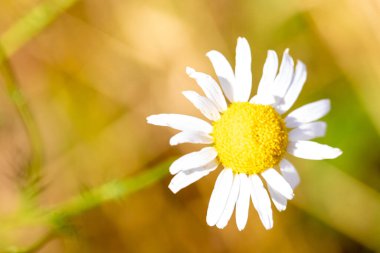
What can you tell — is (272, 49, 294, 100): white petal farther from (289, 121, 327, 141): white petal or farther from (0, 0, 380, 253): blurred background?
(0, 0, 380, 253): blurred background

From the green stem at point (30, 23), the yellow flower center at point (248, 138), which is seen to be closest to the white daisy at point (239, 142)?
the yellow flower center at point (248, 138)

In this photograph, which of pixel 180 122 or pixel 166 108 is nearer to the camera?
pixel 180 122

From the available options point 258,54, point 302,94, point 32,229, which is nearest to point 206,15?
point 258,54

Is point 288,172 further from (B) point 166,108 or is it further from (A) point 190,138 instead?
(B) point 166,108

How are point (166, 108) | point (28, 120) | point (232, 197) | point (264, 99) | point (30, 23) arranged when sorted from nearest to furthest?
point (232, 197), point (264, 99), point (28, 120), point (30, 23), point (166, 108)

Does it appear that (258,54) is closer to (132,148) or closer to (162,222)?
(132,148)

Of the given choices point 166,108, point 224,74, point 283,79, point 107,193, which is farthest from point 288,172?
point 166,108

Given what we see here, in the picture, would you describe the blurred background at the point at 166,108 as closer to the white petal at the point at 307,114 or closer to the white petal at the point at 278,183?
the white petal at the point at 307,114
